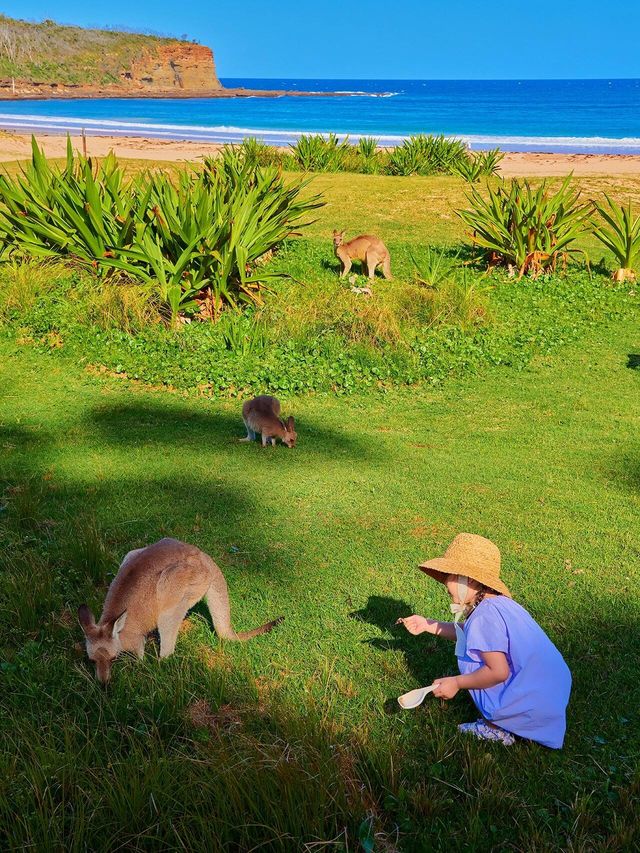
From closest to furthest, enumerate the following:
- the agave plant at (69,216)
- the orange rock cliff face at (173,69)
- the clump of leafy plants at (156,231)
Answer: the clump of leafy plants at (156,231), the agave plant at (69,216), the orange rock cliff face at (173,69)

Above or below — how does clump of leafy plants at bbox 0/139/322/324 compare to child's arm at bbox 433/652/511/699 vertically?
above

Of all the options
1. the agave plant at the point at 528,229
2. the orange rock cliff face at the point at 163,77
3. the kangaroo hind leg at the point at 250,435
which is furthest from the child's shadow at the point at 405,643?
the orange rock cliff face at the point at 163,77

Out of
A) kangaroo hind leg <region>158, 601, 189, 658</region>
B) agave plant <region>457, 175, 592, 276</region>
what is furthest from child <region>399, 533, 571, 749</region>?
agave plant <region>457, 175, 592, 276</region>

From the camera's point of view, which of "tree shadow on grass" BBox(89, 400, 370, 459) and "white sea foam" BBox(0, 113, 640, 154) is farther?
"white sea foam" BBox(0, 113, 640, 154)

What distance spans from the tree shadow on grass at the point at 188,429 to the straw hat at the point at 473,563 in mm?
3704

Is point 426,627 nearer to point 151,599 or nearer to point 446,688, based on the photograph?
point 446,688

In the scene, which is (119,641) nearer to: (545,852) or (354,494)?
(545,852)

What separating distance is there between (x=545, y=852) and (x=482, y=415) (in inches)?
233

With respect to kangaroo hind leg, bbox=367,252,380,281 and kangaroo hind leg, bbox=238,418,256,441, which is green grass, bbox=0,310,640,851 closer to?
kangaroo hind leg, bbox=238,418,256,441

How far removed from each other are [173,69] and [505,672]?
507 feet

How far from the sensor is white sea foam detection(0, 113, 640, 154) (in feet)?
169

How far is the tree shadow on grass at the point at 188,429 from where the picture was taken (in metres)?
7.72

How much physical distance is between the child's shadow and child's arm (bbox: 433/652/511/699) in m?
0.49

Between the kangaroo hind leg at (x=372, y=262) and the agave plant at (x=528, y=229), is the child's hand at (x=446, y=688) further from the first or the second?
the agave plant at (x=528, y=229)
